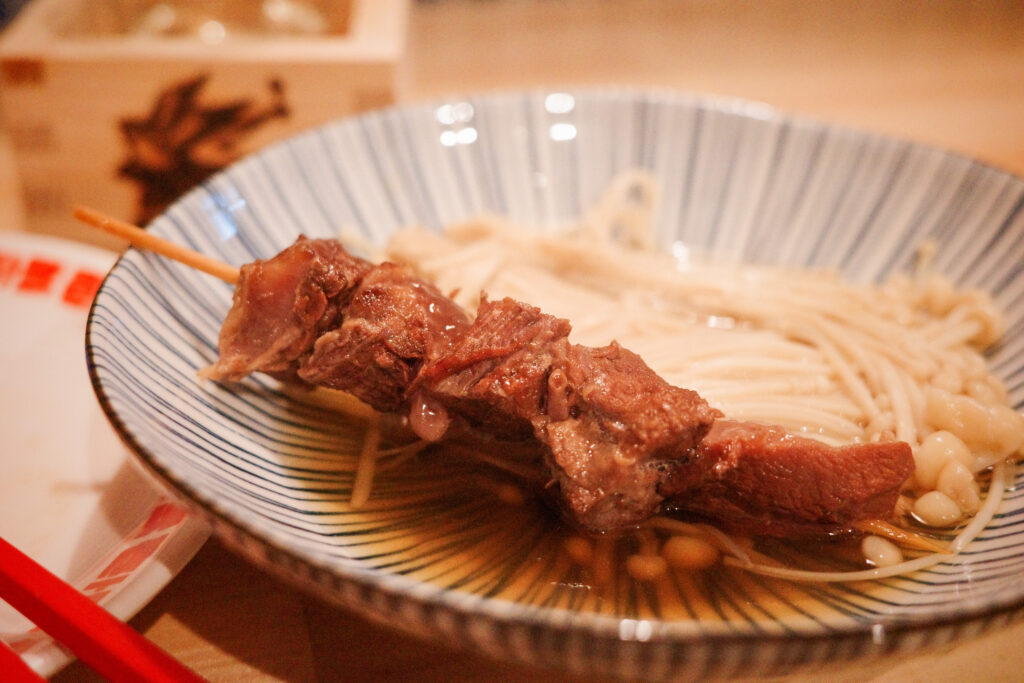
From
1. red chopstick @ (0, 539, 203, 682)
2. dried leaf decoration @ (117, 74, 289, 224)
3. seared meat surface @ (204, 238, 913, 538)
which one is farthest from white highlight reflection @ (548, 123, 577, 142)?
red chopstick @ (0, 539, 203, 682)

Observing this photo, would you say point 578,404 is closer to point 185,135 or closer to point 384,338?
point 384,338

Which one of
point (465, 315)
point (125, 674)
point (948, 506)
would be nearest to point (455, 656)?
point (125, 674)

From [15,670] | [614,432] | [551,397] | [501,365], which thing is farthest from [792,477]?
[15,670]

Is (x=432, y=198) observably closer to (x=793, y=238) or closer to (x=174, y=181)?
(x=174, y=181)

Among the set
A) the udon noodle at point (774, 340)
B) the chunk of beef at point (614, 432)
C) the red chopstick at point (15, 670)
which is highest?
the chunk of beef at point (614, 432)

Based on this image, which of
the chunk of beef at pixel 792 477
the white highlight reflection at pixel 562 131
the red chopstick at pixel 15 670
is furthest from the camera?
the white highlight reflection at pixel 562 131

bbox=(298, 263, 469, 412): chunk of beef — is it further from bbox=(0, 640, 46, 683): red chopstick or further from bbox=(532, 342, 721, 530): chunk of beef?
bbox=(0, 640, 46, 683): red chopstick

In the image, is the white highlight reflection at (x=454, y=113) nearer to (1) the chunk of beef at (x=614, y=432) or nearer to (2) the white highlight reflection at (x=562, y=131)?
(2) the white highlight reflection at (x=562, y=131)

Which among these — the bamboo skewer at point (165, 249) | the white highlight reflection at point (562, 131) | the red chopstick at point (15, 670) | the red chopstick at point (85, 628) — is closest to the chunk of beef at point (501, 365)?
the bamboo skewer at point (165, 249)
